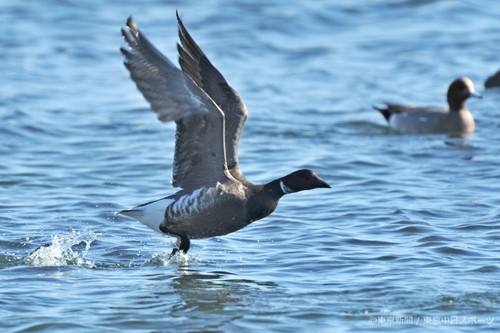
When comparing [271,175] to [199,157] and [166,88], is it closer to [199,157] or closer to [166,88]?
[199,157]

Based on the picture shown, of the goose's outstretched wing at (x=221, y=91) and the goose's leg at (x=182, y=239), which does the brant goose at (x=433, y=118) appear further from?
the goose's leg at (x=182, y=239)

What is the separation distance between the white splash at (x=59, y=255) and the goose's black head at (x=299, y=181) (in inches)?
67.8

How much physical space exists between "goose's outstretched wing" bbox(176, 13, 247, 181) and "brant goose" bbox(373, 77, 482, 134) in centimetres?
619

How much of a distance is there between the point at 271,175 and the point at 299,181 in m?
3.33

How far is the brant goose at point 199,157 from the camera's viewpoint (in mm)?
7500

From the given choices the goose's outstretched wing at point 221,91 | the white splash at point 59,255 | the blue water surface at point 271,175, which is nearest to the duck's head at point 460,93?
the blue water surface at point 271,175

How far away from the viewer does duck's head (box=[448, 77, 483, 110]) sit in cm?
1473

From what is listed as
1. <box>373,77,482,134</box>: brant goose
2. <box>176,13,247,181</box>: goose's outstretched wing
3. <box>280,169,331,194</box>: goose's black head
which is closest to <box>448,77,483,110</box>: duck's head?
<box>373,77,482,134</box>: brant goose

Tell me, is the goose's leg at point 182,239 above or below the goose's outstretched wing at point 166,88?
below

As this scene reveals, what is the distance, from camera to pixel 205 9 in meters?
21.9

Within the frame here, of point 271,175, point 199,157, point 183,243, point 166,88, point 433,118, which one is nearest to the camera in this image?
point 166,88

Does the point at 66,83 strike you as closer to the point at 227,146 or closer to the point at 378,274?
the point at 227,146

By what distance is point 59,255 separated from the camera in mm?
8297

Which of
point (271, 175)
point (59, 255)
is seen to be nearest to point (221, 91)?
point (59, 255)
